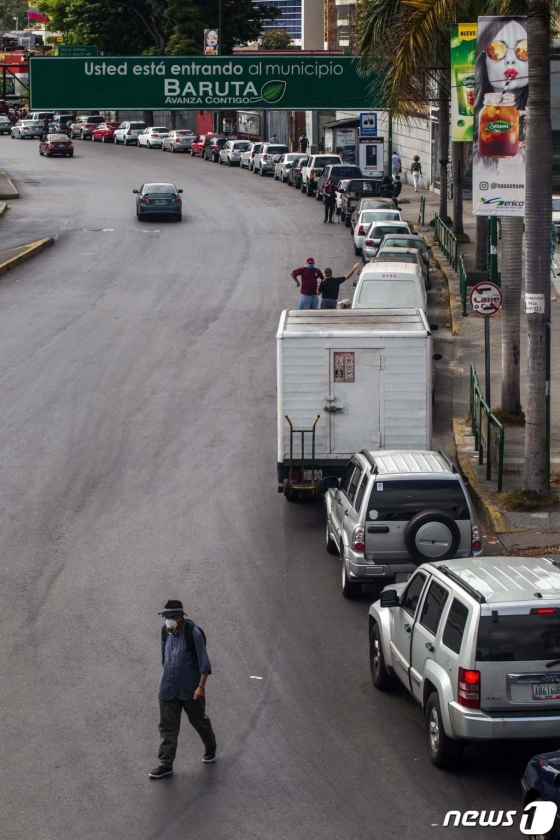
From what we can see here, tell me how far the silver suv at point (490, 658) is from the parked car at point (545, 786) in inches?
38.5

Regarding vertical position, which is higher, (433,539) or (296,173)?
(296,173)

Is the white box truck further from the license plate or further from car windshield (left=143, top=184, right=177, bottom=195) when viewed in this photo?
car windshield (left=143, top=184, right=177, bottom=195)

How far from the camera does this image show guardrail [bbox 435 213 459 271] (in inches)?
1442

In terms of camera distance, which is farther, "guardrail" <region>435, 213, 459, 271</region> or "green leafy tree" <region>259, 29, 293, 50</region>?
"green leafy tree" <region>259, 29, 293, 50</region>

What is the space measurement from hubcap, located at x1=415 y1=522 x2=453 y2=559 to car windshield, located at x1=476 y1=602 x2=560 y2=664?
425 cm

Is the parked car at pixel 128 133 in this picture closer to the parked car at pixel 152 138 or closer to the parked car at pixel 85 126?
the parked car at pixel 152 138

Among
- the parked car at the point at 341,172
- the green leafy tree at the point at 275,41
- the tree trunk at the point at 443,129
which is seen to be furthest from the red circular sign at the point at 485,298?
the green leafy tree at the point at 275,41

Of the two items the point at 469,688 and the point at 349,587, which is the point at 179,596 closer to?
the point at 349,587

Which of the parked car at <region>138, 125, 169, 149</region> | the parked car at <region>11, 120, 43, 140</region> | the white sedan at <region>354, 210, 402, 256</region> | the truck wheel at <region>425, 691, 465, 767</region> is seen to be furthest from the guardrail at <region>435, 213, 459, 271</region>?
the parked car at <region>11, 120, 43, 140</region>

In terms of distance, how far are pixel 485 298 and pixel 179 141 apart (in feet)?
204

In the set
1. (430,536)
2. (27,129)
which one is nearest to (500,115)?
(430,536)

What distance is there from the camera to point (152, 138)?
270 ft

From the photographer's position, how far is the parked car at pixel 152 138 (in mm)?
81875

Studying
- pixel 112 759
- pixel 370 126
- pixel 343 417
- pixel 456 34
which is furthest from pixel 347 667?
pixel 370 126
